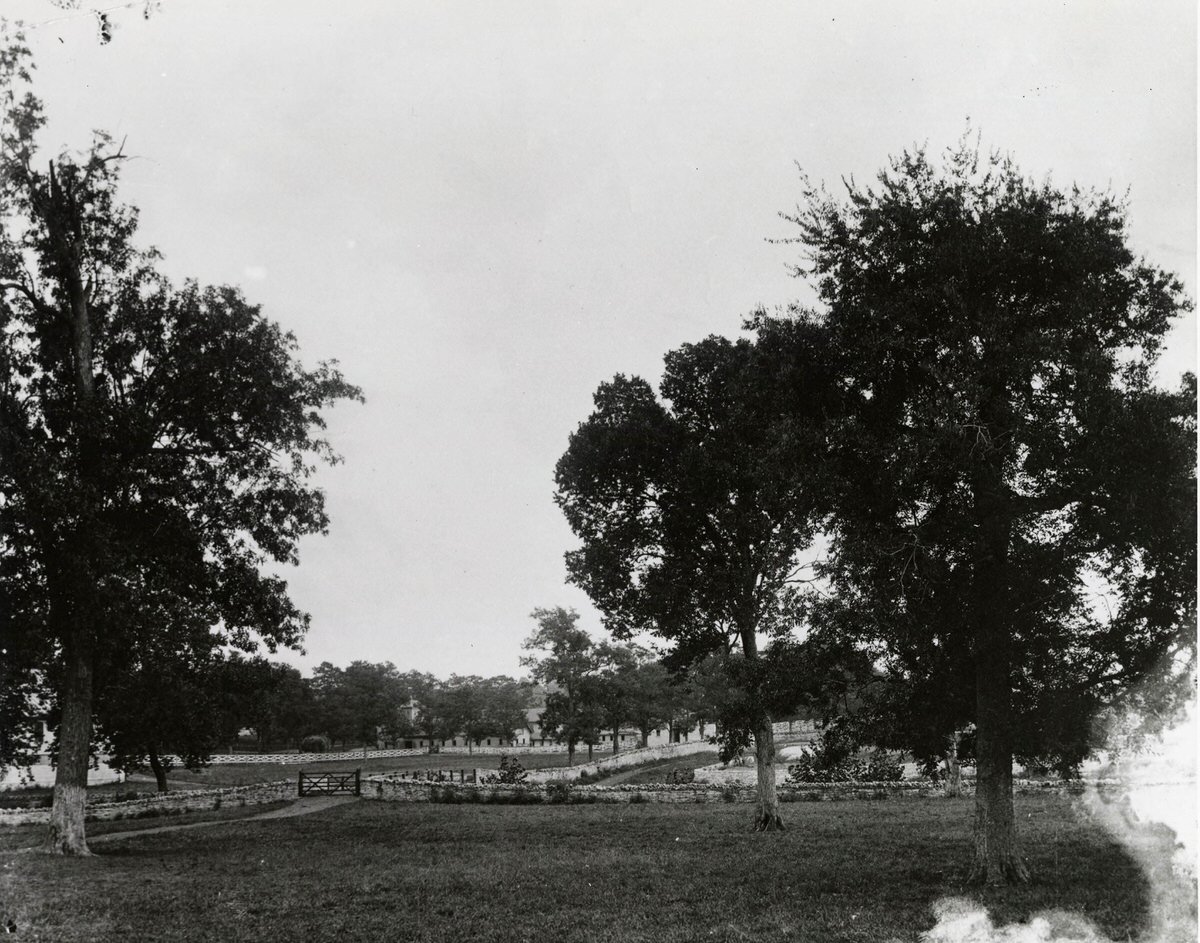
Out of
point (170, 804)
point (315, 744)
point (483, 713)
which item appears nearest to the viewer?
point (170, 804)

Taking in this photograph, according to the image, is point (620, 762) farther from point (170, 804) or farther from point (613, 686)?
point (170, 804)

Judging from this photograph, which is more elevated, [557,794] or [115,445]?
[115,445]

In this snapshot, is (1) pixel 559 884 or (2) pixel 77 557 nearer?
(1) pixel 559 884

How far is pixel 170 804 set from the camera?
83.2 feet

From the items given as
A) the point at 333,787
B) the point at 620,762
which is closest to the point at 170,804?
the point at 333,787

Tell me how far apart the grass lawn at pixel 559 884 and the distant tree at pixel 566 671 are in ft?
95.0

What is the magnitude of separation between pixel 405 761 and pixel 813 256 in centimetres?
5613

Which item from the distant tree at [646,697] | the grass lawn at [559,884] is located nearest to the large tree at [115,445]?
the grass lawn at [559,884]

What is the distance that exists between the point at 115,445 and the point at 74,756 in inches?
253

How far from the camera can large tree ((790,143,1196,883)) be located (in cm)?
991

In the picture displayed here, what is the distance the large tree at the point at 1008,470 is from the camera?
991cm

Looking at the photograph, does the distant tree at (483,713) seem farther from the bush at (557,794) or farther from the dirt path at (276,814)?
the bush at (557,794)

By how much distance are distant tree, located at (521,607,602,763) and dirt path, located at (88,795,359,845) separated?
19.8 meters

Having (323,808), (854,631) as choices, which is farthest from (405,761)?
(854,631)
